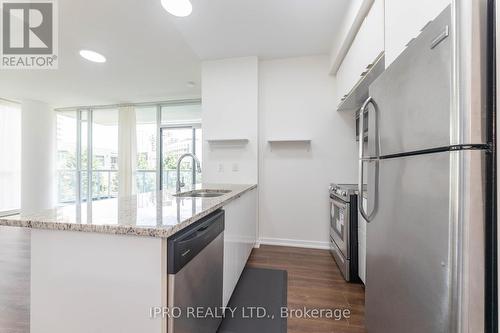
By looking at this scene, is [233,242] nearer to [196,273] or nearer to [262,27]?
[196,273]

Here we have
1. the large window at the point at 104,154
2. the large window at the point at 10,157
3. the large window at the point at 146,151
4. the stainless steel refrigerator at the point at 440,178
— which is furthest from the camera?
the large window at the point at 104,154

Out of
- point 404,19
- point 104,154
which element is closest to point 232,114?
point 404,19

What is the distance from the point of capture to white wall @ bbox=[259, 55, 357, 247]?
3027 millimetres

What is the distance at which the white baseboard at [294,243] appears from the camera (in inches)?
119

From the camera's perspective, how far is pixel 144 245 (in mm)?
861

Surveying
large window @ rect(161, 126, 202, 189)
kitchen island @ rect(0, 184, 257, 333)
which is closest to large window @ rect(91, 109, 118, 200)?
large window @ rect(161, 126, 202, 189)

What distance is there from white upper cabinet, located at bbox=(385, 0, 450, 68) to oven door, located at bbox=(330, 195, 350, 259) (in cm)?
139

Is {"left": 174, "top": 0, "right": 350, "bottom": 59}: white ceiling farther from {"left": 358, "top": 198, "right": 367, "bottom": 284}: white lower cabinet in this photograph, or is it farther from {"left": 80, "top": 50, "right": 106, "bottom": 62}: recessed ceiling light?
{"left": 358, "top": 198, "right": 367, "bottom": 284}: white lower cabinet

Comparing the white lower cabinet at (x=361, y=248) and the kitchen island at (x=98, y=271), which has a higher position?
the kitchen island at (x=98, y=271)

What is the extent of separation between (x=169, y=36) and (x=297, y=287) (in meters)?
3.08

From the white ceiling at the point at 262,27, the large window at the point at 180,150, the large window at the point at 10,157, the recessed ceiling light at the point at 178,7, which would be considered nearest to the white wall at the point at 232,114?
the white ceiling at the point at 262,27

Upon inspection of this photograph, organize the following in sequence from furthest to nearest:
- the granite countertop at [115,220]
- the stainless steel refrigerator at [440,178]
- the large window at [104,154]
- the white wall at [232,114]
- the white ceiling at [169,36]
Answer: the large window at [104,154] < the white wall at [232,114] < the white ceiling at [169,36] < the granite countertop at [115,220] < the stainless steel refrigerator at [440,178]

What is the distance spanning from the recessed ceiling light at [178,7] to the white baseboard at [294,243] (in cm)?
286

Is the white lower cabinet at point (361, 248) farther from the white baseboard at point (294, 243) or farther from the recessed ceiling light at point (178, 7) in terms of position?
the recessed ceiling light at point (178, 7)
